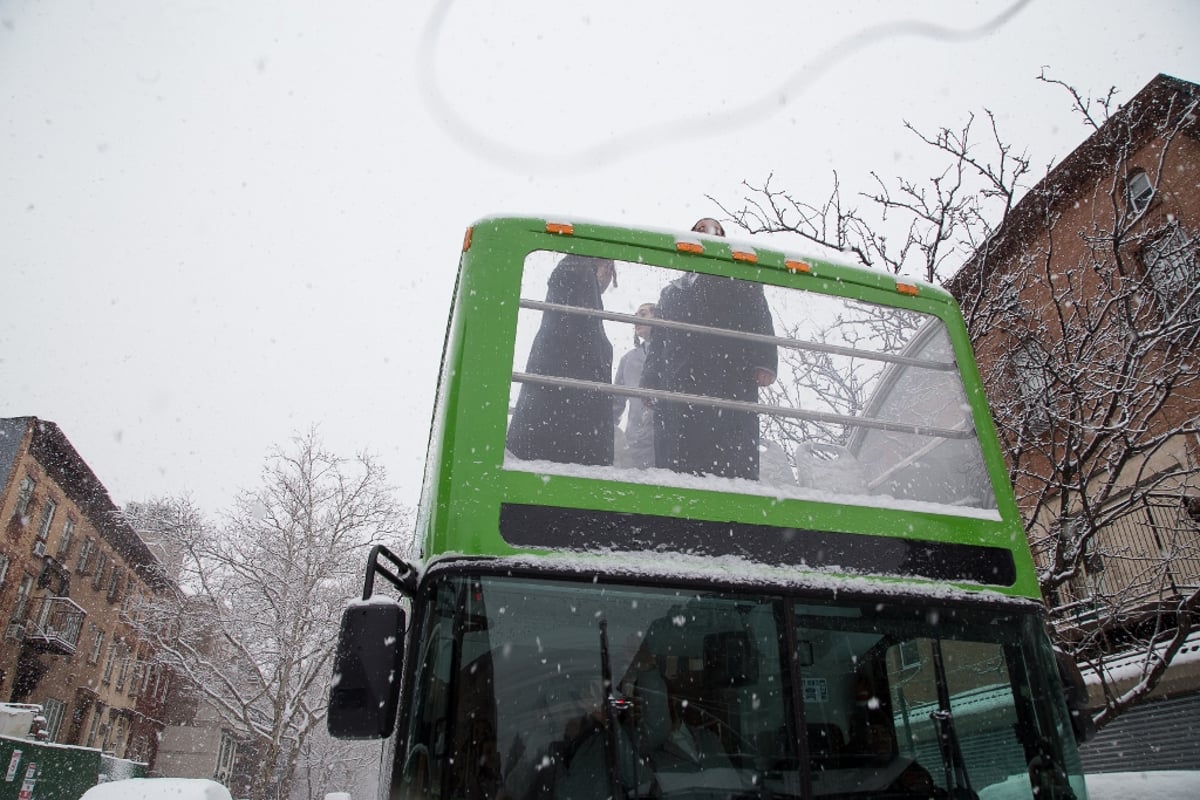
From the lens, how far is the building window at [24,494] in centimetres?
2360

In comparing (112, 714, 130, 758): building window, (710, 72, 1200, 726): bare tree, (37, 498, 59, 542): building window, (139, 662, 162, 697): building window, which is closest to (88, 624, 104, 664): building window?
(112, 714, 130, 758): building window

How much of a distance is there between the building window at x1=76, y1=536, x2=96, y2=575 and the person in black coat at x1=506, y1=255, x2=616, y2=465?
32.5 metres

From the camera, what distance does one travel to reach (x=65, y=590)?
26.8 meters

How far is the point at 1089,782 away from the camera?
13.2 feet

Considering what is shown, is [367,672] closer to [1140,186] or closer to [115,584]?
[1140,186]

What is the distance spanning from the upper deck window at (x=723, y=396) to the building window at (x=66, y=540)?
30397mm

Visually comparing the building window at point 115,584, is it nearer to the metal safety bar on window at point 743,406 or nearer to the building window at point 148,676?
the building window at point 148,676

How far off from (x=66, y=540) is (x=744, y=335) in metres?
31.7

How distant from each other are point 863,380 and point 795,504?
3.18 feet

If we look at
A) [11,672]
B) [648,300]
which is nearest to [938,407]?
[648,300]

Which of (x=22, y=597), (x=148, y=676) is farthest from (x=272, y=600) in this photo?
(x=148, y=676)

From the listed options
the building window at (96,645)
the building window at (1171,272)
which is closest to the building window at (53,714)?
the building window at (96,645)

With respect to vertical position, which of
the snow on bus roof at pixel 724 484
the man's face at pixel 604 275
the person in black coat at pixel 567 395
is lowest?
the snow on bus roof at pixel 724 484

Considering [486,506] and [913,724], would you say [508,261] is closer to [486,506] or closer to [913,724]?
[486,506]
